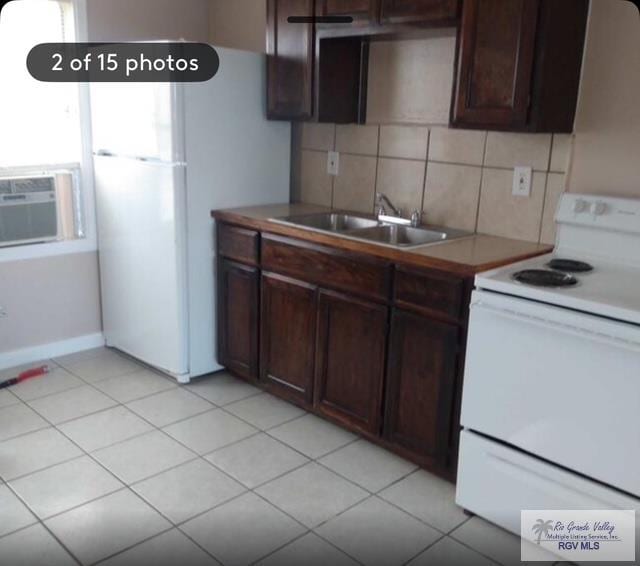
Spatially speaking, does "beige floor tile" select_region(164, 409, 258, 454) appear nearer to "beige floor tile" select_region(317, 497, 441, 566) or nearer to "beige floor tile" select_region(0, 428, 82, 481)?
"beige floor tile" select_region(0, 428, 82, 481)

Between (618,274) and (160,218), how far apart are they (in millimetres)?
1963

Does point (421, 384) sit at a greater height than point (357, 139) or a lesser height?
lesser

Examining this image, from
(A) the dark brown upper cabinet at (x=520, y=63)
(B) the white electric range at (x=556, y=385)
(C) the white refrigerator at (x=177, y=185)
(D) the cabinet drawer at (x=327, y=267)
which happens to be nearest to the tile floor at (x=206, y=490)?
(B) the white electric range at (x=556, y=385)

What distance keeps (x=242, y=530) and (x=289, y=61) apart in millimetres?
2020

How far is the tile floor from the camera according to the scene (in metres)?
1.97

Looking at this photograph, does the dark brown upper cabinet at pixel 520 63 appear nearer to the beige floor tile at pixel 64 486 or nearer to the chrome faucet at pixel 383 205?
the chrome faucet at pixel 383 205

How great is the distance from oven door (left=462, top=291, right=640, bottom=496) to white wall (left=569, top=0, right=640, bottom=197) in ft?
2.38

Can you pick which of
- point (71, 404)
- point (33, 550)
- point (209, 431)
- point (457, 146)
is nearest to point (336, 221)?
point (457, 146)

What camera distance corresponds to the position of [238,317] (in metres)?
3.08

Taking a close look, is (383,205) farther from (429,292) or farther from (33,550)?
(33,550)

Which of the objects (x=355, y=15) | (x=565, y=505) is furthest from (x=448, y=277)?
(x=355, y=15)

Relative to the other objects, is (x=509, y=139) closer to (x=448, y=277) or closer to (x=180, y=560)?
(x=448, y=277)

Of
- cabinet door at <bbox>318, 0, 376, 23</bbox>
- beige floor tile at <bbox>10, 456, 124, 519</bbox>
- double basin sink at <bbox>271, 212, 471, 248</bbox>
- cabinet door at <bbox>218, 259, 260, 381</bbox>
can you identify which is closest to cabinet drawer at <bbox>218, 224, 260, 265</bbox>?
cabinet door at <bbox>218, 259, 260, 381</bbox>
